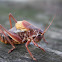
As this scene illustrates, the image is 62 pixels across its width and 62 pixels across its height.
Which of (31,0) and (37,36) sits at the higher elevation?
(31,0)

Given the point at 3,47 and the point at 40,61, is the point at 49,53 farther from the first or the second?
the point at 3,47

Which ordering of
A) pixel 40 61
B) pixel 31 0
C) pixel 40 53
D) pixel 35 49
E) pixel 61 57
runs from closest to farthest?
pixel 40 61
pixel 61 57
pixel 40 53
pixel 35 49
pixel 31 0

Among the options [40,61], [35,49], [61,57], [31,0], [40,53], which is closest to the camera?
[40,61]

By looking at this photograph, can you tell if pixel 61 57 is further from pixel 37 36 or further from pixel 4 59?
pixel 4 59

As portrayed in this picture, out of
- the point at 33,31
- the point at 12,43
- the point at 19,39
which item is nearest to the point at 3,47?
the point at 12,43

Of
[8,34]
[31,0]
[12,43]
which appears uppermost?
[31,0]

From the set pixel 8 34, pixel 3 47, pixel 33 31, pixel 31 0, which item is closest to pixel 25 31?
pixel 33 31

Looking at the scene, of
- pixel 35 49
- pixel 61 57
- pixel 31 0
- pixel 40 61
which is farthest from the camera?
pixel 31 0

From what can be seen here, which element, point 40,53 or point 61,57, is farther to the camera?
point 40,53

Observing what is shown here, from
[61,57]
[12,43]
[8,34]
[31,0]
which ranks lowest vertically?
[61,57]
